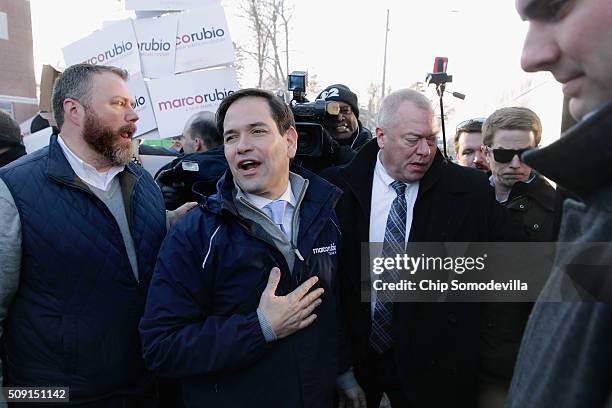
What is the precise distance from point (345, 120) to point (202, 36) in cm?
142

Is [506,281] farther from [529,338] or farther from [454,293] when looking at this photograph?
[529,338]

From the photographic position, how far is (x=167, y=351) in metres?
1.48

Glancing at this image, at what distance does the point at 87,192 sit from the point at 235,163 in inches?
24.0

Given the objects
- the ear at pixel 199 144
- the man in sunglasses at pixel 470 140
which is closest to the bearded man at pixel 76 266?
the ear at pixel 199 144

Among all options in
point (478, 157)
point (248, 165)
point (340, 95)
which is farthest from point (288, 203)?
point (478, 157)

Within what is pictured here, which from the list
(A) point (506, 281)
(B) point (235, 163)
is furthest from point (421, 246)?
(B) point (235, 163)

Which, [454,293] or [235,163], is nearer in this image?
[235,163]

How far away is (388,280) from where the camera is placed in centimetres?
217

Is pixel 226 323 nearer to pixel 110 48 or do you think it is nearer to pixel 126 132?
pixel 126 132

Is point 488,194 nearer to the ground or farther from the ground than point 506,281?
farther from the ground

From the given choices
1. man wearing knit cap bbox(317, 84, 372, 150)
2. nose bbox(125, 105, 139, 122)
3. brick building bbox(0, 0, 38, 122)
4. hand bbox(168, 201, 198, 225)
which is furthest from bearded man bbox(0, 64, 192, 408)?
brick building bbox(0, 0, 38, 122)

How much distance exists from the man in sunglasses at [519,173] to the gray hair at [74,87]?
2054mm

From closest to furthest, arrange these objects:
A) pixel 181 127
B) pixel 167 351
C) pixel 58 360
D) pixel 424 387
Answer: pixel 167 351 → pixel 58 360 → pixel 424 387 → pixel 181 127

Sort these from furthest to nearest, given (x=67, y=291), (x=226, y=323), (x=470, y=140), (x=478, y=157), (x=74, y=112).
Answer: (x=470, y=140), (x=478, y=157), (x=74, y=112), (x=67, y=291), (x=226, y=323)
